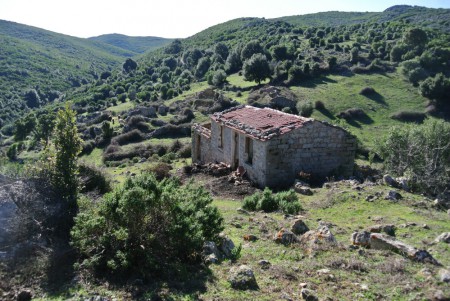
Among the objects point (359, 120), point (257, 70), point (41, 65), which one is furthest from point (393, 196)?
point (41, 65)

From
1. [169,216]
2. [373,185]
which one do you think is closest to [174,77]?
[373,185]

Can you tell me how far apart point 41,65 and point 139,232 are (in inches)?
4140

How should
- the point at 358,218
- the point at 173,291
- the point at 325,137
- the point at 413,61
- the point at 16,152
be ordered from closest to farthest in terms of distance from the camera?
the point at 173,291 → the point at 358,218 → the point at 325,137 → the point at 16,152 → the point at 413,61

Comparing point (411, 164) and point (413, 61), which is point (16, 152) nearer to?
point (411, 164)

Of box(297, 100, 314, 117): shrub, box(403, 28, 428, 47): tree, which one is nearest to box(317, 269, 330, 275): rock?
box(297, 100, 314, 117): shrub

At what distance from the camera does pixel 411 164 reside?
60.0ft

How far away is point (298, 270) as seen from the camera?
6.82 metres

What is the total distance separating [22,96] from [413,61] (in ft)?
230

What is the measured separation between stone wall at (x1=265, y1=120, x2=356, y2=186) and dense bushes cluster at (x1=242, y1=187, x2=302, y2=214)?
2.96m

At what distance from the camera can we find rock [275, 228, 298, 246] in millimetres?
8164

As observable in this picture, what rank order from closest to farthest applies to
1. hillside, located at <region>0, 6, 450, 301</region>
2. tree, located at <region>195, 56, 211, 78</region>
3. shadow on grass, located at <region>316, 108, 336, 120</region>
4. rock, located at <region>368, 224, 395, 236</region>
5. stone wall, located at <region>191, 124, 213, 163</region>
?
1. hillside, located at <region>0, 6, 450, 301</region>
2. rock, located at <region>368, 224, 395, 236</region>
3. stone wall, located at <region>191, 124, 213, 163</region>
4. shadow on grass, located at <region>316, 108, 336, 120</region>
5. tree, located at <region>195, 56, 211, 78</region>

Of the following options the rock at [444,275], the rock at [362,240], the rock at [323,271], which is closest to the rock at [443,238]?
the rock at [362,240]

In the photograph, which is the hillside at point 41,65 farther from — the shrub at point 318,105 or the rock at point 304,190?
the rock at point 304,190

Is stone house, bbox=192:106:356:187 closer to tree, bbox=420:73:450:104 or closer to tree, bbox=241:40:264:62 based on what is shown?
tree, bbox=420:73:450:104
